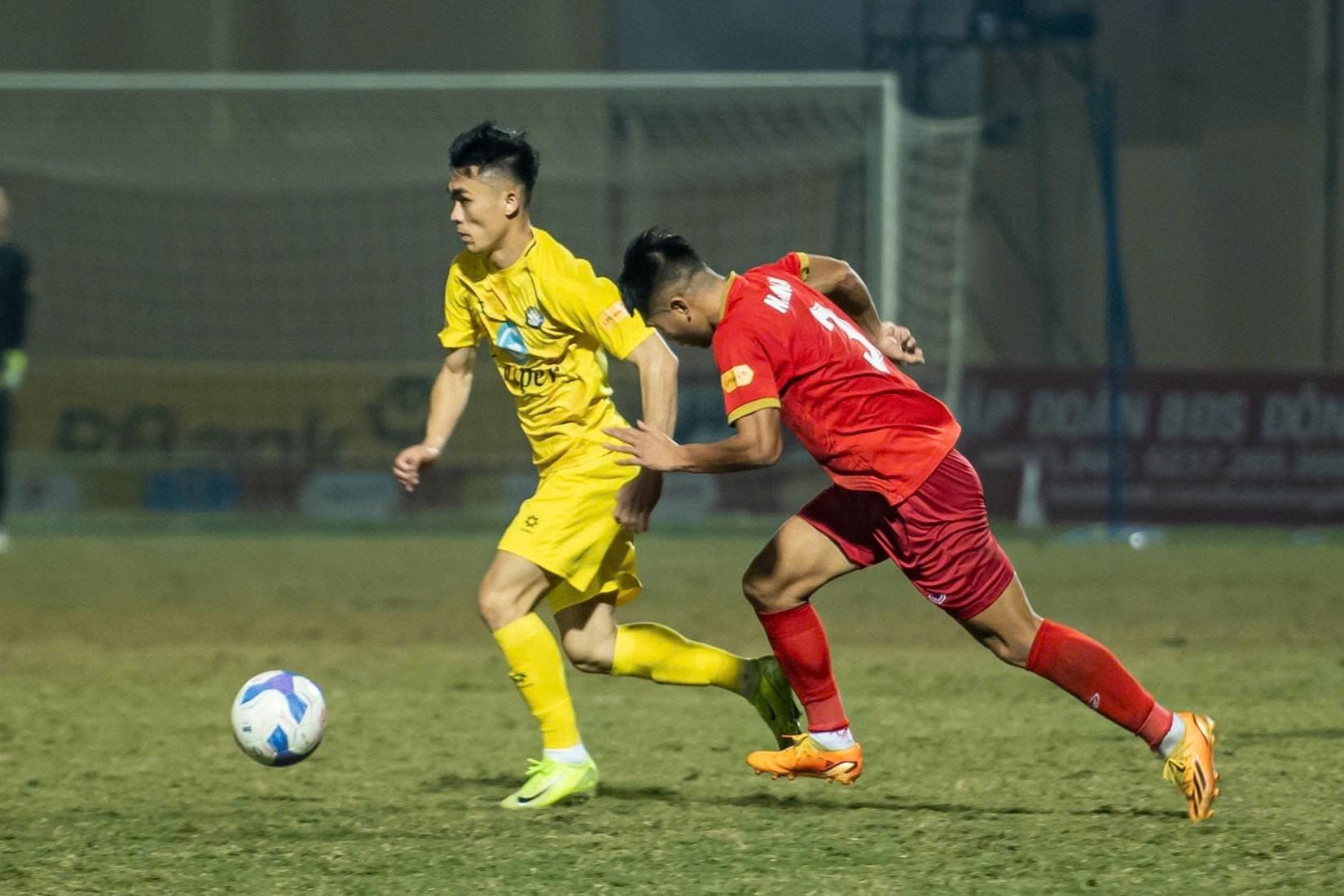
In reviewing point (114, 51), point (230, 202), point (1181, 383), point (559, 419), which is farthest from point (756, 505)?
point (559, 419)

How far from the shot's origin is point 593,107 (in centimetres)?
1875

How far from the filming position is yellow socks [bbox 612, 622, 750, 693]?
5598mm

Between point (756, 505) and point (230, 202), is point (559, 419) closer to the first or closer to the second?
point (756, 505)

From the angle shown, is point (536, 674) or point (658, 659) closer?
point (536, 674)

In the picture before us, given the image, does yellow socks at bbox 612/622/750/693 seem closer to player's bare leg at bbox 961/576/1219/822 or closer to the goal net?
player's bare leg at bbox 961/576/1219/822

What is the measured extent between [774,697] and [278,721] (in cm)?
144

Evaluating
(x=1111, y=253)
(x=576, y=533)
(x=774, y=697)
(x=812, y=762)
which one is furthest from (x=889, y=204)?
(x=812, y=762)

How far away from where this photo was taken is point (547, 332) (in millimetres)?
5465

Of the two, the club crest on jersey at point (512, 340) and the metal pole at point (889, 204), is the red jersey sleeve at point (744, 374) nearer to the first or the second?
the club crest on jersey at point (512, 340)

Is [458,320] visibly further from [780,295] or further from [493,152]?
[780,295]

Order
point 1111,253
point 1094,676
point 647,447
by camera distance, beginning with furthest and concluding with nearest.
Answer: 1. point 1111,253
2. point 1094,676
3. point 647,447

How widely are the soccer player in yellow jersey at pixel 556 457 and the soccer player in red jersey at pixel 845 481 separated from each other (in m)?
0.31

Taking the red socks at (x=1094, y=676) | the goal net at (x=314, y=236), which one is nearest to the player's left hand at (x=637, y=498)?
the red socks at (x=1094, y=676)

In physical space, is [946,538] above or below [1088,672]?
above
